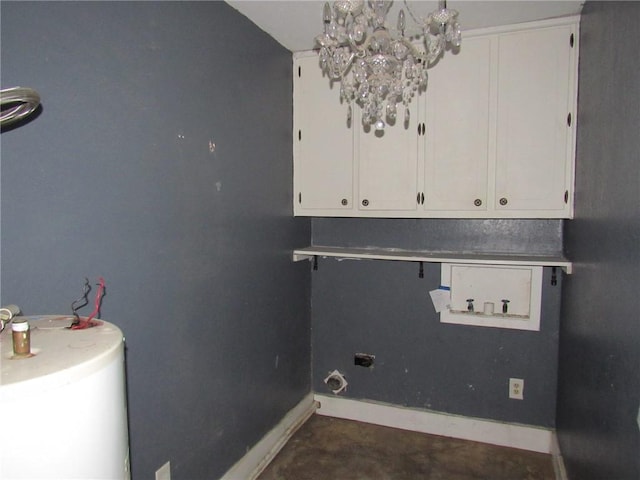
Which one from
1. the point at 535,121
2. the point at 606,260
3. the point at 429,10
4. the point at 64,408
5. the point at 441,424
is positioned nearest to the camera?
the point at 64,408

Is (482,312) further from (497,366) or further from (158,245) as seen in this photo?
(158,245)

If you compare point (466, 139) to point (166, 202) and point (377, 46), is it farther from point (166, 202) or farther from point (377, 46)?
point (166, 202)

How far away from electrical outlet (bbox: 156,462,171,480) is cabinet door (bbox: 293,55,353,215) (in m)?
1.47

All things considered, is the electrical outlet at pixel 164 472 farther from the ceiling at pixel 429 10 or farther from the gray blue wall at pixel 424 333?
the ceiling at pixel 429 10

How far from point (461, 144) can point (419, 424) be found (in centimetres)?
171

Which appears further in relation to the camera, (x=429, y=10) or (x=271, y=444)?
(x=271, y=444)

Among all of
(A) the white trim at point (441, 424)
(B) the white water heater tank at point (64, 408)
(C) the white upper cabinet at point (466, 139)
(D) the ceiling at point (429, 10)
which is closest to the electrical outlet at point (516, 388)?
(A) the white trim at point (441, 424)

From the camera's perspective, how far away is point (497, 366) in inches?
94.9

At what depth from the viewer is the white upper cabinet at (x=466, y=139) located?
78.8 inches

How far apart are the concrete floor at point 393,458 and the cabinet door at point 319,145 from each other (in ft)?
4.49

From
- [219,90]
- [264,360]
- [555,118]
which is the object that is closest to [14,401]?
[219,90]

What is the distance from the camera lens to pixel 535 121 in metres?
2.03

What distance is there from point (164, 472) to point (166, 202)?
3.35 feet

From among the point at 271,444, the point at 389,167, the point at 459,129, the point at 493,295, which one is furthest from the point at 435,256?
the point at 271,444
